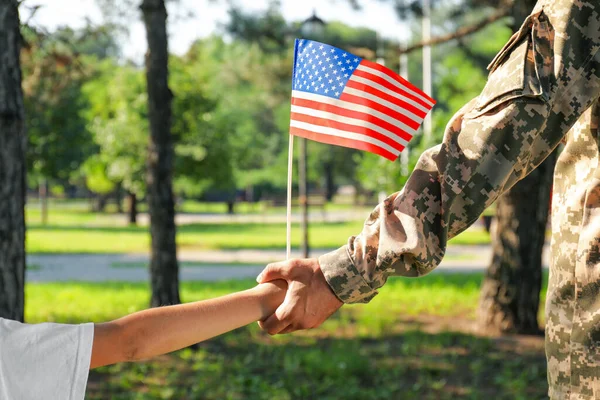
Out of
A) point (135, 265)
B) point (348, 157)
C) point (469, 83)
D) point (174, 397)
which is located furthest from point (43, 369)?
point (348, 157)

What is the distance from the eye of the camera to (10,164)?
424 cm

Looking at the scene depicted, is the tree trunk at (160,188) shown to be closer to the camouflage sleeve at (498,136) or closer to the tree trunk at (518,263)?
the tree trunk at (518,263)

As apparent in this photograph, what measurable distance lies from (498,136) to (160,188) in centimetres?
632

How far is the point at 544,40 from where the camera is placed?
2092 mm

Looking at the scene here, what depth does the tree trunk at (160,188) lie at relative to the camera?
315 inches

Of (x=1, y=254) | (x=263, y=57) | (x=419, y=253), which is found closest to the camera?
(x=419, y=253)

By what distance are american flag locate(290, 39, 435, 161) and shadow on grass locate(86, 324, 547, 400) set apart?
368 cm

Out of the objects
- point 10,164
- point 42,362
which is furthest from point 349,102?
point 10,164

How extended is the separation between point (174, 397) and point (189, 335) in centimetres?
409

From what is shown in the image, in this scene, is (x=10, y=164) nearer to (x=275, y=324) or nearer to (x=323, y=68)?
(x=323, y=68)

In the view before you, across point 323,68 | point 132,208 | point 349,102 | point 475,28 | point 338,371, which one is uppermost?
point 475,28

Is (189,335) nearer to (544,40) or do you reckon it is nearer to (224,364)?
(544,40)

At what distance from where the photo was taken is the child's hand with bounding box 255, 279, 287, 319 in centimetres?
229

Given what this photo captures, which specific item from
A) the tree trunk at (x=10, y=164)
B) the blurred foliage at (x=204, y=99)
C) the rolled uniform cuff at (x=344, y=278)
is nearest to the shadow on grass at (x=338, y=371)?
the tree trunk at (x=10, y=164)
